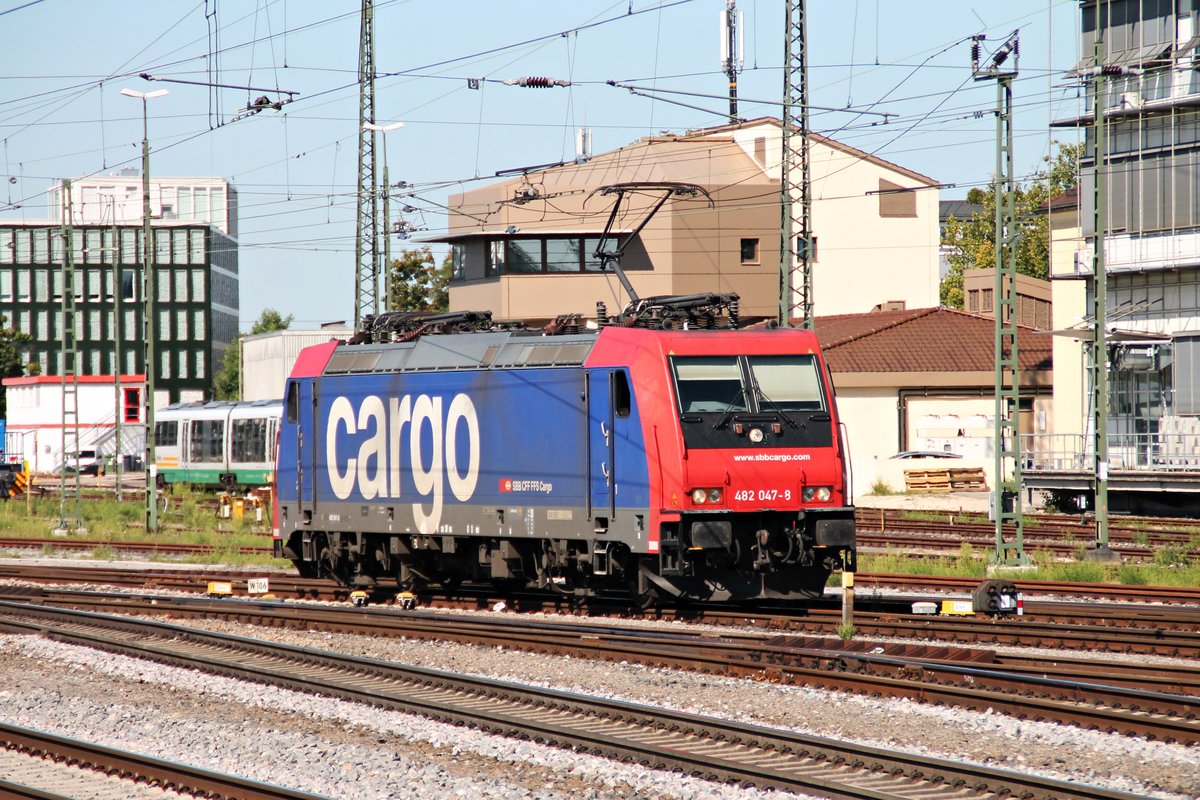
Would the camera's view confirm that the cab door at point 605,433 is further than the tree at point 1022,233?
No

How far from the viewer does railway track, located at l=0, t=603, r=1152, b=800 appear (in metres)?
9.80

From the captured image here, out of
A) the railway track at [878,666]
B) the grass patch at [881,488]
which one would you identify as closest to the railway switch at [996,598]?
the railway track at [878,666]

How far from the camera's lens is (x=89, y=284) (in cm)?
11481

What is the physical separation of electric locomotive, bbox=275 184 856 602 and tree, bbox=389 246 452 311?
205ft

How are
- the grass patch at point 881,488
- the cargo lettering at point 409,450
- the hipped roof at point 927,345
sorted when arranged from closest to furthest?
the cargo lettering at point 409,450 < the grass patch at point 881,488 < the hipped roof at point 927,345

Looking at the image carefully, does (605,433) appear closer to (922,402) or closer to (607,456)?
(607,456)

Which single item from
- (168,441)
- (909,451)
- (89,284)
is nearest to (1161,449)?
(909,451)

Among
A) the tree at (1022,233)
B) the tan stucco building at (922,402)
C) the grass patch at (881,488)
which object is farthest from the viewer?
the tree at (1022,233)

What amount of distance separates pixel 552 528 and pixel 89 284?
4063 inches

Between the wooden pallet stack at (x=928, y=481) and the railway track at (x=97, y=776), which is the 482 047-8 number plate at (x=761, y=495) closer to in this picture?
the railway track at (x=97, y=776)

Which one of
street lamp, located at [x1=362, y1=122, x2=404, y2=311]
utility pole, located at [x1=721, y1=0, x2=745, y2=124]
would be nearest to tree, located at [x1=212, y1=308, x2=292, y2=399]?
utility pole, located at [x1=721, y1=0, x2=745, y2=124]

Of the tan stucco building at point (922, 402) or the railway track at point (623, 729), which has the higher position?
the tan stucco building at point (922, 402)

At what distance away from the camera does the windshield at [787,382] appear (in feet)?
60.9

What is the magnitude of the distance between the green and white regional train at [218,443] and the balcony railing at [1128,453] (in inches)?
969
